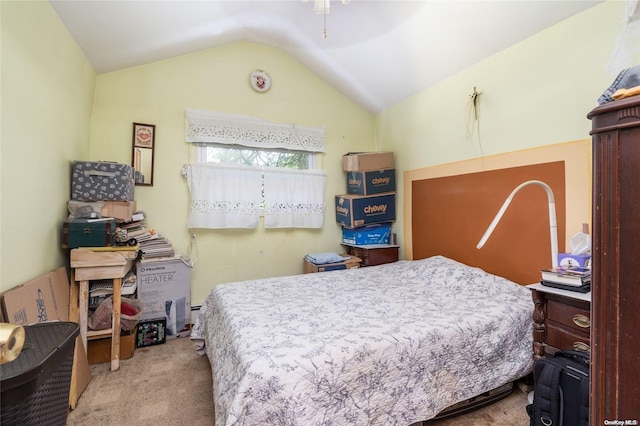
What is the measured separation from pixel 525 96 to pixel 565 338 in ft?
5.43

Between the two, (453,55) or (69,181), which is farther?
(453,55)

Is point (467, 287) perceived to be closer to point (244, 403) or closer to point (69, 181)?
point (244, 403)

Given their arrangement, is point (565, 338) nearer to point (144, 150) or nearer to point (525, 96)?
point (525, 96)

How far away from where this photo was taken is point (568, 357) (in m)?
1.29

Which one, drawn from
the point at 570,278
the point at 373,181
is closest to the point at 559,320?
the point at 570,278

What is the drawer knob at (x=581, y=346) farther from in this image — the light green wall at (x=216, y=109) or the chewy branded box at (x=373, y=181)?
the light green wall at (x=216, y=109)

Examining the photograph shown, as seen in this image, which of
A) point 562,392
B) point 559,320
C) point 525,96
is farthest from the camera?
point 525,96

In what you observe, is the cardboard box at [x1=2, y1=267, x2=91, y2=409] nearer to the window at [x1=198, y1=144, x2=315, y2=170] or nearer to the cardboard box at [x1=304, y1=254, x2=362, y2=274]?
the window at [x1=198, y1=144, x2=315, y2=170]

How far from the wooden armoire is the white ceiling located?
6.06 ft

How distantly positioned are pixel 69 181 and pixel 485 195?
328 cm

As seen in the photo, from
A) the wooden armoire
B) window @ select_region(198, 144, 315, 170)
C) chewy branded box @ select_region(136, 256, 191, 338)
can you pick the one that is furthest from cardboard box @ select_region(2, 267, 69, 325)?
the wooden armoire

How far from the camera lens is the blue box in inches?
128

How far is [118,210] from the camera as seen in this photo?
2.19 metres

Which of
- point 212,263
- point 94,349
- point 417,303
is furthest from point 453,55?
point 94,349
